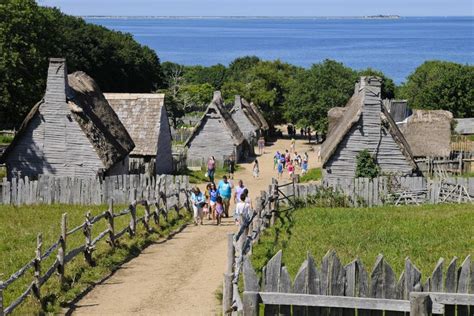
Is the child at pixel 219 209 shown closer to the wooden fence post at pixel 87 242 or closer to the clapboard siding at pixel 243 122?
the wooden fence post at pixel 87 242

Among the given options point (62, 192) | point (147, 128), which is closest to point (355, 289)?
point (62, 192)

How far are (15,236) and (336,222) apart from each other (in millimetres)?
10149

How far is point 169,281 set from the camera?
1914 cm

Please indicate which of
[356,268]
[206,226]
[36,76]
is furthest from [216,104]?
[356,268]

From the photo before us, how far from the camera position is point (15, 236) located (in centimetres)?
2453

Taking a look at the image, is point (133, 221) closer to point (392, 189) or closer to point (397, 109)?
point (392, 189)

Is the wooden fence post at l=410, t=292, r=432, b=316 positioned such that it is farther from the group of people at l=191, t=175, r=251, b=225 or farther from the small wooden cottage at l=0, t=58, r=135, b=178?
the small wooden cottage at l=0, t=58, r=135, b=178

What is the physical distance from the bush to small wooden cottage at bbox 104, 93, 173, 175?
1201cm

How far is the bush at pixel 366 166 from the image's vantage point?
3575cm

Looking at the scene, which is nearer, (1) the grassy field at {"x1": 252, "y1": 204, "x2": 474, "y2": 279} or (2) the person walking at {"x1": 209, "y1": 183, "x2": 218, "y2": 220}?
(1) the grassy field at {"x1": 252, "y1": 204, "x2": 474, "y2": 279}

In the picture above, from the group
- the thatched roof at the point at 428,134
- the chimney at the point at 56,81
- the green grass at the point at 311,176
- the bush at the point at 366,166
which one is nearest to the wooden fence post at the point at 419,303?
the bush at the point at 366,166

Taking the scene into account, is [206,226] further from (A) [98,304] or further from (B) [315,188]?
(A) [98,304]

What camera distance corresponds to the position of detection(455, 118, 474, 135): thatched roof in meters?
70.5

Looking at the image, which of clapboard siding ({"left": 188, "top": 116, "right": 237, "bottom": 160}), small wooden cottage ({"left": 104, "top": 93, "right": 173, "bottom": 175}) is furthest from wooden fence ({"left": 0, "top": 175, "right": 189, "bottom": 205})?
clapboard siding ({"left": 188, "top": 116, "right": 237, "bottom": 160})
